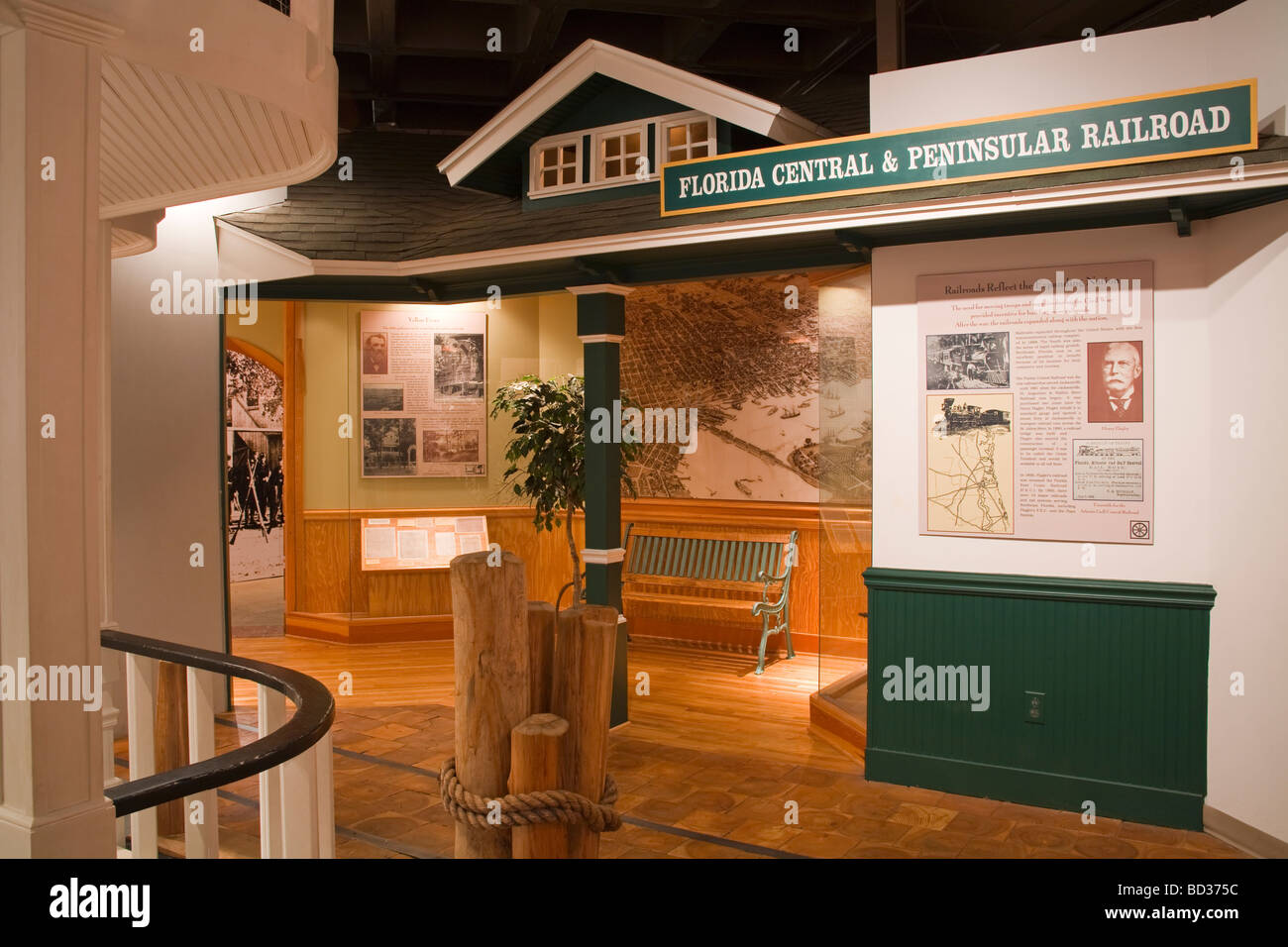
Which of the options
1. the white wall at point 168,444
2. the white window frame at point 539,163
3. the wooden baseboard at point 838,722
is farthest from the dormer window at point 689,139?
the wooden baseboard at point 838,722

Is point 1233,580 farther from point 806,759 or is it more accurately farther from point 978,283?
point 806,759

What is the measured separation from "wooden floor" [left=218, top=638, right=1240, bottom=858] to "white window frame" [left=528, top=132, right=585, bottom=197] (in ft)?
12.1

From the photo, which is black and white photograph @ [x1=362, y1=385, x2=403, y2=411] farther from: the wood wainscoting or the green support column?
the green support column

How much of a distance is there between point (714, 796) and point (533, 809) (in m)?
3.53

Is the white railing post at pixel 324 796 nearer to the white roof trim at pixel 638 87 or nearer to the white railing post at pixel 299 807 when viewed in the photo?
the white railing post at pixel 299 807

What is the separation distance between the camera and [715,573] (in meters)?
9.25

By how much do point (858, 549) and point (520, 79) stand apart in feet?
22.0

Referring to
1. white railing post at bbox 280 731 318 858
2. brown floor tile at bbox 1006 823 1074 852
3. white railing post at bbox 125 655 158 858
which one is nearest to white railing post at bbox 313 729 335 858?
white railing post at bbox 280 731 318 858

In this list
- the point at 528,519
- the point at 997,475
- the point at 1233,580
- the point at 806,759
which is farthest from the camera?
the point at 528,519

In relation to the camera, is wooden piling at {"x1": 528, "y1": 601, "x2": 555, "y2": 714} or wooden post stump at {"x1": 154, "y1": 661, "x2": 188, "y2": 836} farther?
wooden post stump at {"x1": 154, "y1": 661, "x2": 188, "y2": 836}

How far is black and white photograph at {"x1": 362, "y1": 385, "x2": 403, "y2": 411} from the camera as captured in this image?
9.20m

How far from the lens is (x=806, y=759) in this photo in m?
6.03

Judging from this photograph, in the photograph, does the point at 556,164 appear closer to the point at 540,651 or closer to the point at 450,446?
the point at 450,446
